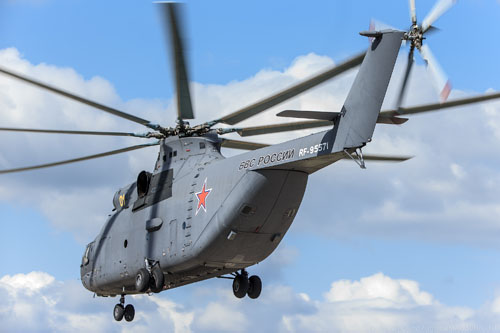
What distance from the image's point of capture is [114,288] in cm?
2855

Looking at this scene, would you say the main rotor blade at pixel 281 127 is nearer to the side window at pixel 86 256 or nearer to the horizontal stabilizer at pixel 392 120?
the horizontal stabilizer at pixel 392 120

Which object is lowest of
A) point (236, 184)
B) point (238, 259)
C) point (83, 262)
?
point (238, 259)

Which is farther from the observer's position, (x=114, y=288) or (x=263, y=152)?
(x=114, y=288)

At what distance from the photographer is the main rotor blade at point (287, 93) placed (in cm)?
1922

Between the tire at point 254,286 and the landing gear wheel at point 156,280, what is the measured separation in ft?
11.2

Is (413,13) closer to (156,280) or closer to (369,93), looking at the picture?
(369,93)

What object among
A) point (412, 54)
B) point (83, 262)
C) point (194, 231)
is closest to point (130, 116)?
point (194, 231)

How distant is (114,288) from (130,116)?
7.85 meters

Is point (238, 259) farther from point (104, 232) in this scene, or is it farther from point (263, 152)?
point (104, 232)

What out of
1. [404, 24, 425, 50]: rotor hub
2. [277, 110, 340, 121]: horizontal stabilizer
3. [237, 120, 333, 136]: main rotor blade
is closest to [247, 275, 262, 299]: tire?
[237, 120, 333, 136]: main rotor blade

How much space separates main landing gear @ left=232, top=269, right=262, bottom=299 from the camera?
26.0 meters

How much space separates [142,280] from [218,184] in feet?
15.1

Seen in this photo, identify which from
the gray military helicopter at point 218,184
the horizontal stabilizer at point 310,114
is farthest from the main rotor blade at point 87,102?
the horizontal stabilizer at point 310,114

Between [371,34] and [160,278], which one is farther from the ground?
[371,34]
